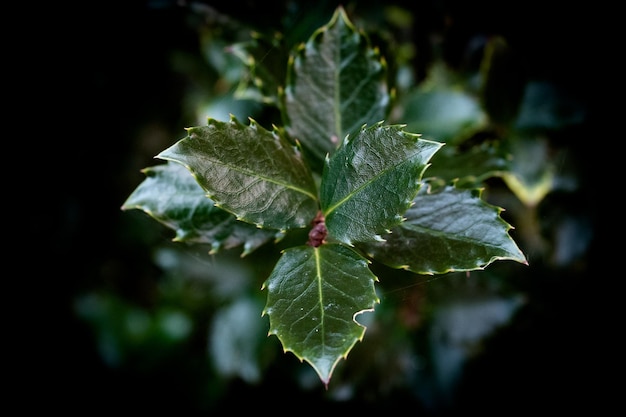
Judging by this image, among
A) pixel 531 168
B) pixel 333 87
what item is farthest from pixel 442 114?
pixel 333 87

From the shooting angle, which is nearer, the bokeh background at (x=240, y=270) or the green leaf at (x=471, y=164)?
the green leaf at (x=471, y=164)

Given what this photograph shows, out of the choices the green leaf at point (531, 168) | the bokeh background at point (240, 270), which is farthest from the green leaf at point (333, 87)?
the green leaf at point (531, 168)

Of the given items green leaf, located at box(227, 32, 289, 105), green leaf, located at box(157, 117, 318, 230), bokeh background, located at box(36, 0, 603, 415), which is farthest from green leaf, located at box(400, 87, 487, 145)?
green leaf, located at box(157, 117, 318, 230)

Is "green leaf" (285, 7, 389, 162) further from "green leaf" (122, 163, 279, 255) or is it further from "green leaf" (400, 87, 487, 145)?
"green leaf" (400, 87, 487, 145)

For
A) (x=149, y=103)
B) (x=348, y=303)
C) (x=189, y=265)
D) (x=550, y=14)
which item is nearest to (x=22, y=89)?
(x=149, y=103)

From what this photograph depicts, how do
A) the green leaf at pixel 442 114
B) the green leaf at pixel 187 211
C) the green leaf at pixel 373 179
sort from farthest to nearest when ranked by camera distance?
the green leaf at pixel 442 114 → the green leaf at pixel 187 211 → the green leaf at pixel 373 179

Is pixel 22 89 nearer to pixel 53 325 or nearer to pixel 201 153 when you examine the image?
pixel 53 325

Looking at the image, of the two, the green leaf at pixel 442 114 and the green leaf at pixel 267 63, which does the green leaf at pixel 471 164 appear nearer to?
the green leaf at pixel 442 114
